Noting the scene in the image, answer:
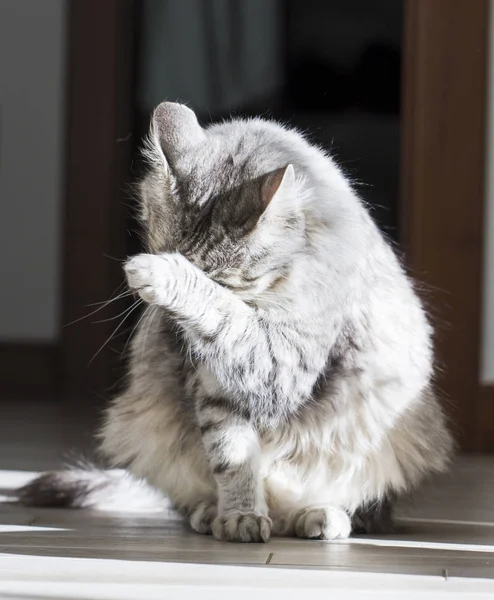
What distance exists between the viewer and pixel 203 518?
1.65 meters

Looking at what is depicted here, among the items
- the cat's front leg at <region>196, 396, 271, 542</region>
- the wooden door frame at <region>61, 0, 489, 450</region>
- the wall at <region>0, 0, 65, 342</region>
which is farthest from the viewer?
the wall at <region>0, 0, 65, 342</region>

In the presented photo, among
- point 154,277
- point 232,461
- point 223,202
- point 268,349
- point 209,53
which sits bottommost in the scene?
point 232,461

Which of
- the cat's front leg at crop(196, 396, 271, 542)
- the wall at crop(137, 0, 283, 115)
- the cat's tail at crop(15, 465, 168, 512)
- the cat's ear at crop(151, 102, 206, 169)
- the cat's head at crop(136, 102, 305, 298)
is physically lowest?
the cat's tail at crop(15, 465, 168, 512)

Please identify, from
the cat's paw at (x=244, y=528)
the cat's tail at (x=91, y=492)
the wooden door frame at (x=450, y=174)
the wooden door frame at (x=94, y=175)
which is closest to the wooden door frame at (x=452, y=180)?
the wooden door frame at (x=450, y=174)

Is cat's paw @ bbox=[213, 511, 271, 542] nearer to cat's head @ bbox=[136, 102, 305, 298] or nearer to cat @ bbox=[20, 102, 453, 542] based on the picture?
cat @ bbox=[20, 102, 453, 542]

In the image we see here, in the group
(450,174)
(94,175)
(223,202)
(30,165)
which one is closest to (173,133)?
(223,202)

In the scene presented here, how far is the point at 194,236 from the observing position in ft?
4.90

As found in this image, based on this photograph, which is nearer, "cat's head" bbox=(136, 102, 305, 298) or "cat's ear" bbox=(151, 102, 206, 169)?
"cat's head" bbox=(136, 102, 305, 298)

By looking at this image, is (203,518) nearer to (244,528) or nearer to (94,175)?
(244,528)

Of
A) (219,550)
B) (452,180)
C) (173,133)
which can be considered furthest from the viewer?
(452,180)

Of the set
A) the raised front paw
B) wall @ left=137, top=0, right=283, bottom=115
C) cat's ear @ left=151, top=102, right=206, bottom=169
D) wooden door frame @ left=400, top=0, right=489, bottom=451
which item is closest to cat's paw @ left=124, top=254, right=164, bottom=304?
the raised front paw

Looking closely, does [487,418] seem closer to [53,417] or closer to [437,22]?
[437,22]

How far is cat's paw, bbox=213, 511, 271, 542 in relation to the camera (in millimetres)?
1534

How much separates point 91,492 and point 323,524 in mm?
506
